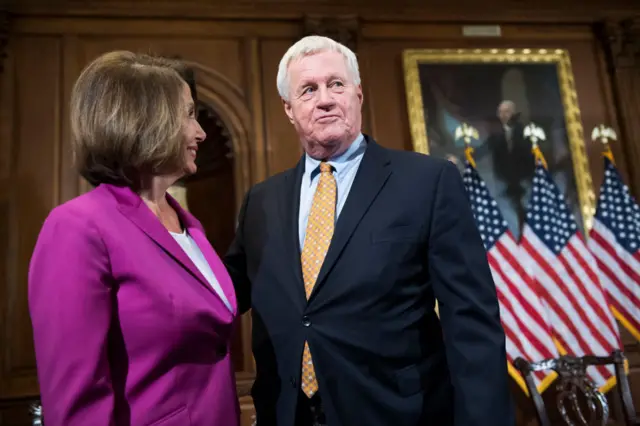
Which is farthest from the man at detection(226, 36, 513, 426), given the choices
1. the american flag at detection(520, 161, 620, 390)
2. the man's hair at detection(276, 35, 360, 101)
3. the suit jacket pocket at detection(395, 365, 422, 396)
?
the american flag at detection(520, 161, 620, 390)

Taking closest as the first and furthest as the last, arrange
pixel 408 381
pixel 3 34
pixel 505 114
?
pixel 408 381
pixel 3 34
pixel 505 114

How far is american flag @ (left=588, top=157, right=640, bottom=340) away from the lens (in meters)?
4.51

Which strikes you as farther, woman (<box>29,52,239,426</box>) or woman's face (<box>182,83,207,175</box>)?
woman's face (<box>182,83,207,175</box>)

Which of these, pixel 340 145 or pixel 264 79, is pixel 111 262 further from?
pixel 264 79

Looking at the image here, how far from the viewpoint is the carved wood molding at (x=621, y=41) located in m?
5.47

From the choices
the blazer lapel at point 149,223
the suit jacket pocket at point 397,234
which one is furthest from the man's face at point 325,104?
the blazer lapel at point 149,223

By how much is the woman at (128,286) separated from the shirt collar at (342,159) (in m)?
0.49

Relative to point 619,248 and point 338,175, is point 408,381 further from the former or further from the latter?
point 619,248

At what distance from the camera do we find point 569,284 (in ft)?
14.1

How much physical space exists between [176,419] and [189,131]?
2.47ft

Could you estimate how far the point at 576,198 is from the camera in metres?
5.11

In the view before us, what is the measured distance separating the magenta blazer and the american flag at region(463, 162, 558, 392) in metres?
3.09

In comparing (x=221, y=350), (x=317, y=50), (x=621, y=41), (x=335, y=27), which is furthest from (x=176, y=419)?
(x=621, y=41)

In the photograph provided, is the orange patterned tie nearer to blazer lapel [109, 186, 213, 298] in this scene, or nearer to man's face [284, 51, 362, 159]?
man's face [284, 51, 362, 159]
